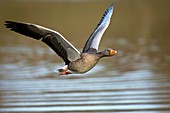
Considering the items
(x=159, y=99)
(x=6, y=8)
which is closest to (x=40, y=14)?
(x=6, y=8)

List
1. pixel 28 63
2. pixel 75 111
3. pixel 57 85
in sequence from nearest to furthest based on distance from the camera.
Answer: pixel 75 111 < pixel 57 85 < pixel 28 63

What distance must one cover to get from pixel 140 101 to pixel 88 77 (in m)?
3.07

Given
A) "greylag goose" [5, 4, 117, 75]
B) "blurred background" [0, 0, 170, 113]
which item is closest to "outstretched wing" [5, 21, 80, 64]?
"greylag goose" [5, 4, 117, 75]

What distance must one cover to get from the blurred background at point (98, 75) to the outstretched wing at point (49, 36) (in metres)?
2.57

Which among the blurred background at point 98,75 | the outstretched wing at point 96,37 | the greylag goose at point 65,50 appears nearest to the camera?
the greylag goose at point 65,50

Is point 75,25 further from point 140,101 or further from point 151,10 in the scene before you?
point 140,101

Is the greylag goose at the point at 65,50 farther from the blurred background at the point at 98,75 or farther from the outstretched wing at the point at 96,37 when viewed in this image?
the blurred background at the point at 98,75

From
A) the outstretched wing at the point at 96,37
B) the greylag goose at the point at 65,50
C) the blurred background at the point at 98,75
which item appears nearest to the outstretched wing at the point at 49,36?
the greylag goose at the point at 65,50

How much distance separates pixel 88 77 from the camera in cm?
1459

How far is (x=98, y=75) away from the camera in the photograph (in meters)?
14.8

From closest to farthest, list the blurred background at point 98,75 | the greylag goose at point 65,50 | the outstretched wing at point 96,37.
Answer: the greylag goose at point 65,50
the outstretched wing at point 96,37
the blurred background at point 98,75

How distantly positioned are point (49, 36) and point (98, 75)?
21.0 ft

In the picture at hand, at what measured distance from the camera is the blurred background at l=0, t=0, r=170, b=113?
38.2ft

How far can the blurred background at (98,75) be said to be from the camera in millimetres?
11656
